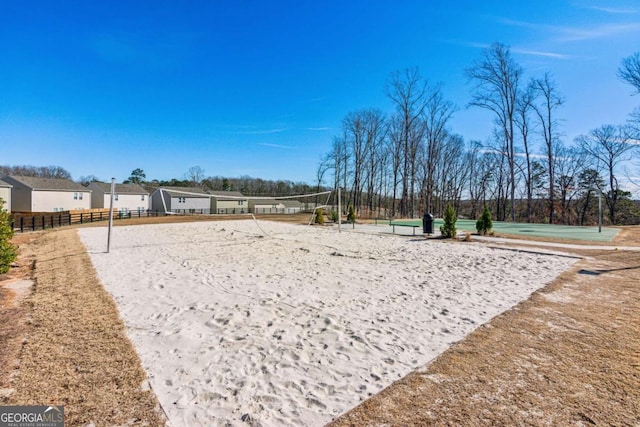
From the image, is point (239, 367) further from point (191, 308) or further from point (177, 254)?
point (177, 254)

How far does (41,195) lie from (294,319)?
4004 centimetres

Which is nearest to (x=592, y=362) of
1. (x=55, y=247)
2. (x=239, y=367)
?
(x=239, y=367)

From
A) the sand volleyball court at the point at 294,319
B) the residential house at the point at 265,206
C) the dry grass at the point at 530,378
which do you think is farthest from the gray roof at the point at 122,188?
the dry grass at the point at 530,378

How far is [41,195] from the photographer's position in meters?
31.5

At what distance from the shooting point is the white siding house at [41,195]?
30.9 meters

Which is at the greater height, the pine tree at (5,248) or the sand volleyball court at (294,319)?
the pine tree at (5,248)

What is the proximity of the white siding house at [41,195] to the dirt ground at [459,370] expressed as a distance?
118ft

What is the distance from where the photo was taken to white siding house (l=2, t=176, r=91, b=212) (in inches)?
1216

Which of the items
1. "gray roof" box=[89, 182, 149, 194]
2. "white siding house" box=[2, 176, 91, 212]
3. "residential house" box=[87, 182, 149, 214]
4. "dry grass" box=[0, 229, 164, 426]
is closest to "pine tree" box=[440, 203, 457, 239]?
"dry grass" box=[0, 229, 164, 426]

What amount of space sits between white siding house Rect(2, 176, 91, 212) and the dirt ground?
3592cm

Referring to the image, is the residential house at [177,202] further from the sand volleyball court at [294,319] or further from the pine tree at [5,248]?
the pine tree at [5,248]

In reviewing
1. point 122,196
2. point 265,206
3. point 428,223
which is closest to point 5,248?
point 428,223

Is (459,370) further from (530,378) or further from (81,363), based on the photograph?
(81,363)

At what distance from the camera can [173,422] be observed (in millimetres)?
2141
